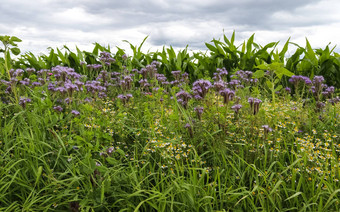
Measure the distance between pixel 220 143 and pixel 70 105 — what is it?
1.77 metres

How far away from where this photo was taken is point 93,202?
98.6 inches

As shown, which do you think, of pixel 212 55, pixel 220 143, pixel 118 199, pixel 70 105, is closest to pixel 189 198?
pixel 118 199

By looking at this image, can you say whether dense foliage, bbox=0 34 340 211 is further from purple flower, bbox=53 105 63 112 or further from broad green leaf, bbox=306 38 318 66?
broad green leaf, bbox=306 38 318 66

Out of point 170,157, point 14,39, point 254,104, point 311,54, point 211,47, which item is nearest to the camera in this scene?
point 170,157

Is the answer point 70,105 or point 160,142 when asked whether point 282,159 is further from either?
point 70,105

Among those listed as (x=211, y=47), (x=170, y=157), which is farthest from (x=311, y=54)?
(x=170, y=157)

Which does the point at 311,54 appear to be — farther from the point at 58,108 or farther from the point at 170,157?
the point at 58,108

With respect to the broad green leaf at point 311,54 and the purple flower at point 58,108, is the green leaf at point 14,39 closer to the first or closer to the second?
the purple flower at point 58,108

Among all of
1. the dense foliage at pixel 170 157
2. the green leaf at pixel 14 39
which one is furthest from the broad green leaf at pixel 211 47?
the green leaf at pixel 14 39

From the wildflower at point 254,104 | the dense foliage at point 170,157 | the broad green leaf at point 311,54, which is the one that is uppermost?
the broad green leaf at point 311,54

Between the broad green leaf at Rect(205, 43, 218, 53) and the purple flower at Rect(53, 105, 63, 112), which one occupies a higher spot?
the broad green leaf at Rect(205, 43, 218, 53)

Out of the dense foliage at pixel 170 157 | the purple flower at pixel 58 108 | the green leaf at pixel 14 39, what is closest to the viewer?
the dense foliage at pixel 170 157

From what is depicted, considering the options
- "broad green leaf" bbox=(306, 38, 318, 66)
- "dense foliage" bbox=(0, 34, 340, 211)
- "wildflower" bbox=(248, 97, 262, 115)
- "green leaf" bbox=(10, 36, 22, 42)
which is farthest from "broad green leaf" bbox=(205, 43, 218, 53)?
"green leaf" bbox=(10, 36, 22, 42)

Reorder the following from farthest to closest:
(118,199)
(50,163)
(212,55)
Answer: (212,55) < (50,163) < (118,199)
